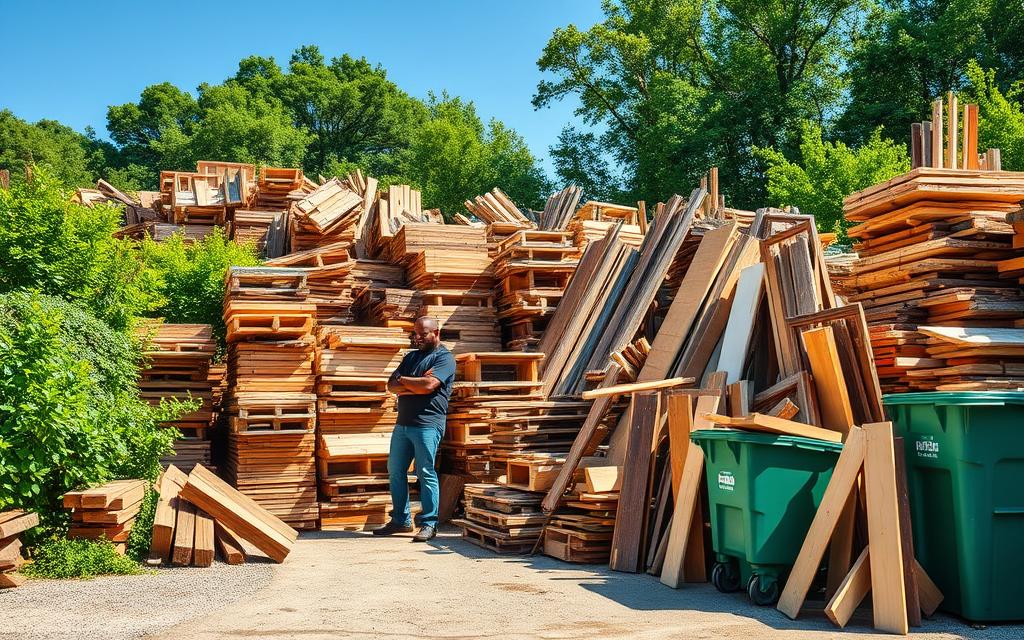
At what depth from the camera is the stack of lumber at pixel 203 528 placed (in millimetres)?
7312

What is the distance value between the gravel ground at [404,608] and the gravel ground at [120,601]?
12 millimetres

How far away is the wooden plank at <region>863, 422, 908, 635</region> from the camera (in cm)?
510

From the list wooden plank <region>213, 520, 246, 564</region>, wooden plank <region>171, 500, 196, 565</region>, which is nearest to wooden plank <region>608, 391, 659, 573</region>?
wooden plank <region>213, 520, 246, 564</region>

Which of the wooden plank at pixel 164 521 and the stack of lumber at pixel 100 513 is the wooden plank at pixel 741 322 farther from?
the stack of lumber at pixel 100 513

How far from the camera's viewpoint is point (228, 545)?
7512 millimetres

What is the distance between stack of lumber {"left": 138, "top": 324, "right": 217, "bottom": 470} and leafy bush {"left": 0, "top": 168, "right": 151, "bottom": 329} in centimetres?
136

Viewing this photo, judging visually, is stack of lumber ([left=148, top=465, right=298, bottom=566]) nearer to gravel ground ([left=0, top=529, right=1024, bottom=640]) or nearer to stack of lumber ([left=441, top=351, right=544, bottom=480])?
gravel ground ([left=0, top=529, right=1024, bottom=640])

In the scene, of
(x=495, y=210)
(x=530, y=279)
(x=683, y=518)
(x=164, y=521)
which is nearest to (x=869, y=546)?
(x=683, y=518)

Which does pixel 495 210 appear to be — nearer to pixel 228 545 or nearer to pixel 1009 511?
pixel 228 545

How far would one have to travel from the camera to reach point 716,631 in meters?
5.11

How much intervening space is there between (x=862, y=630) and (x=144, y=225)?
17140mm

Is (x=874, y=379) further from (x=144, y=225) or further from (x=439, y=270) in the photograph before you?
(x=144, y=225)

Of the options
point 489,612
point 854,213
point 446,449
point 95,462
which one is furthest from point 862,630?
point 446,449

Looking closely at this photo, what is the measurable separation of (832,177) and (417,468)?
20124 millimetres
